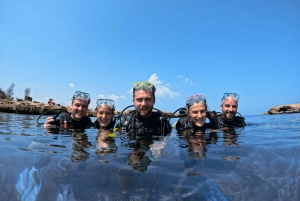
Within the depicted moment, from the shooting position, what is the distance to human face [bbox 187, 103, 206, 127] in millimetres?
5242

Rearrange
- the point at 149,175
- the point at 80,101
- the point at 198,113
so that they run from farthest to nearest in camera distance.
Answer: the point at 80,101 → the point at 198,113 → the point at 149,175

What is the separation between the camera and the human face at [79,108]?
6.42m

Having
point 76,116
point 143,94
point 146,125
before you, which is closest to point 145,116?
point 146,125

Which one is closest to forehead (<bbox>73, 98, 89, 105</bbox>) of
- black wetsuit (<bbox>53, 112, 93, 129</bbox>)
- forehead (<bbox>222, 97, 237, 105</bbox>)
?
black wetsuit (<bbox>53, 112, 93, 129</bbox>)

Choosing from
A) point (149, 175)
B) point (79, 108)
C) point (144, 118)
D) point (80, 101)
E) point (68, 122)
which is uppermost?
point (80, 101)

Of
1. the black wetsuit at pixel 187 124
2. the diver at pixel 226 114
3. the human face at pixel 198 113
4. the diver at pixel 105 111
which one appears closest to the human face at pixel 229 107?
the diver at pixel 226 114

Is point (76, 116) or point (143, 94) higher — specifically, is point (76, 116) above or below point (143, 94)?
below

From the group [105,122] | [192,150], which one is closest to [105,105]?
[105,122]

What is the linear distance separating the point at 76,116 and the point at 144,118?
265 cm

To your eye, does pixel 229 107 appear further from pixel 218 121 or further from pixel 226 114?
pixel 218 121

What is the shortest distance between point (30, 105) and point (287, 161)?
2697 centimetres

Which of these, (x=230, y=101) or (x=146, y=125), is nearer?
(x=146, y=125)

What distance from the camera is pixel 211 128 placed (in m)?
6.73

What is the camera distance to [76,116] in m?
6.75
